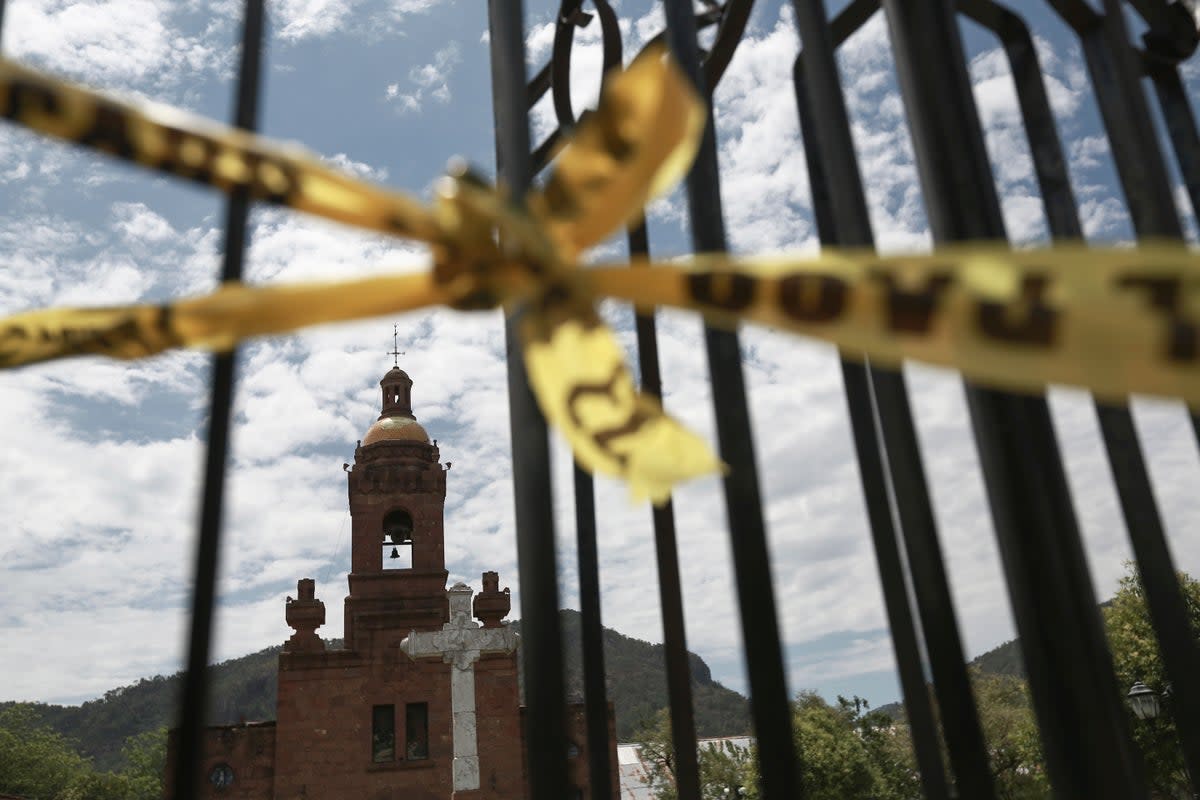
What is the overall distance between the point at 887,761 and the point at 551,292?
1144 inches

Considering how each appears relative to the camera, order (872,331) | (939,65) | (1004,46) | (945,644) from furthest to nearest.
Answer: (1004,46)
(939,65)
(945,644)
(872,331)

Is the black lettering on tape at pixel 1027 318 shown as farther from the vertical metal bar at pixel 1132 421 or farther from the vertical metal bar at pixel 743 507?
the vertical metal bar at pixel 1132 421

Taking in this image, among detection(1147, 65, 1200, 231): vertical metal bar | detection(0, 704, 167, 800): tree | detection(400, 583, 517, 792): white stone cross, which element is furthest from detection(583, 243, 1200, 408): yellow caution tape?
detection(0, 704, 167, 800): tree

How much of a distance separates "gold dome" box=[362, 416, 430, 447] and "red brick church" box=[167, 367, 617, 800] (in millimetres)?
54

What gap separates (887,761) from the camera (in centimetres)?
2648

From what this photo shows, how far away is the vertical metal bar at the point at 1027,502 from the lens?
1.38 metres

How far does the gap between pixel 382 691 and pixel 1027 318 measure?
22361mm

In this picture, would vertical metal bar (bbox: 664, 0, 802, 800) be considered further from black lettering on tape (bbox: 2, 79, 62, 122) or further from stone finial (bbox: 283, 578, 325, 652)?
stone finial (bbox: 283, 578, 325, 652)

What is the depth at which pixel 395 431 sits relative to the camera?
22609 mm

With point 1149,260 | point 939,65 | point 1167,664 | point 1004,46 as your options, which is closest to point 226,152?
point 1149,260

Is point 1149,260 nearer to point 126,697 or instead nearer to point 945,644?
point 945,644

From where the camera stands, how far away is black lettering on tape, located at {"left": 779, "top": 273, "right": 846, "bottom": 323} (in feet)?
3.11

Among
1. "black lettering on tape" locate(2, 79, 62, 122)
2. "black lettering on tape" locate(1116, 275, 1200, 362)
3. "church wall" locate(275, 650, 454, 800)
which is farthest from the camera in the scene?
"church wall" locate(275, 650, 454, 800)

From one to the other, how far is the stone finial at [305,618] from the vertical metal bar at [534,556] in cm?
2120
